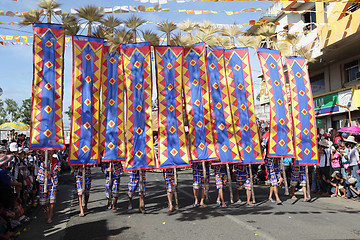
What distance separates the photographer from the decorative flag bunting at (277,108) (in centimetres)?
762

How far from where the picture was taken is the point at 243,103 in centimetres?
774

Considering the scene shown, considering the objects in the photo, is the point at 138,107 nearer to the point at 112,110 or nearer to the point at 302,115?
the point at 112,110

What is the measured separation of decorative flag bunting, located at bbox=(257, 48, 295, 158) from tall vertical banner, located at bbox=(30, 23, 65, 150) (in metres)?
5.30

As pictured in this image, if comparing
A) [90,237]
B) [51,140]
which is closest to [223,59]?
[51,140]

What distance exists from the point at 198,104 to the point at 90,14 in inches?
139

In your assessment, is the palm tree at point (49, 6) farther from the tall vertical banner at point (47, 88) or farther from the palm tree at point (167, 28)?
the palm tree at point (167, 28)

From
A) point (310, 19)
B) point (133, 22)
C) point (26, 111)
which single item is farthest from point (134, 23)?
point (26, 111)

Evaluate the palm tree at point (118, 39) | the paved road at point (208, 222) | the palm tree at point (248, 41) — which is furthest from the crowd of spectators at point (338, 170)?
the palm tree at point (118, 39)

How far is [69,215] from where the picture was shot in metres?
6.62

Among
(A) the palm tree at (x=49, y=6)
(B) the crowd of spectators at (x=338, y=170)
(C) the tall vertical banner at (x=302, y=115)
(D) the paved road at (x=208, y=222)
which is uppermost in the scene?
(A) the palm tree at (x=49, y=6)

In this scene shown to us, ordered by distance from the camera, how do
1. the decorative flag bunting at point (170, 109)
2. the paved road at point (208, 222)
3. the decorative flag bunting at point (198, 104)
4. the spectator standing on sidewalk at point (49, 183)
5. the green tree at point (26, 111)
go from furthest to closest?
the green tree at point (26, 111) → the decorative flag bunting at point (198, 104) → the decorative flag bunting at point (170, 109) → the spectator standing on sidewalk at point (49, 183) → the paved road at point (208, 222)

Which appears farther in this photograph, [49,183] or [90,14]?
[90,14]

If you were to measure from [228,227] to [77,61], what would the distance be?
16.6 feet

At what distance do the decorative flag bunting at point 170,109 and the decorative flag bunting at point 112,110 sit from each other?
1000 mm
